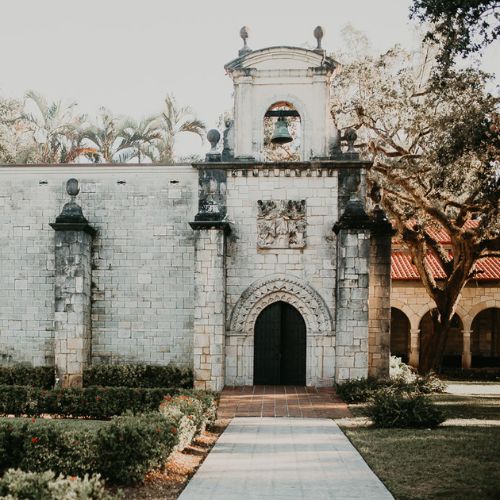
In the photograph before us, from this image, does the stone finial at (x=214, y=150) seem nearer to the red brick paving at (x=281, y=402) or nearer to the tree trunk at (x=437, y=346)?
the red brick paving at (x=281, y=402)

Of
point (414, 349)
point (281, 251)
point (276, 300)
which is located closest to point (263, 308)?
point (276, 300)

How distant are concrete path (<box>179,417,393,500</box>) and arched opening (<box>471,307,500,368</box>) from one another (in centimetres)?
1926

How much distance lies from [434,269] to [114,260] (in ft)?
48.6

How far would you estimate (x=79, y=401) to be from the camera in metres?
16.4

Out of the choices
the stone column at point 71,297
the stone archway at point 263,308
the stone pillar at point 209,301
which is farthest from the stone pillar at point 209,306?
the stone column at point 71,297

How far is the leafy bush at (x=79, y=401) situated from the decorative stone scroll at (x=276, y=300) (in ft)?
13.1

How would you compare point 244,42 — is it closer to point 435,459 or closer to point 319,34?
point 319,34

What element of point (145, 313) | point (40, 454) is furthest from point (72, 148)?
point (40, 454)

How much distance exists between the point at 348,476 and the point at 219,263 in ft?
31.4

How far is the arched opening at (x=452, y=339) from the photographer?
A: 102ft

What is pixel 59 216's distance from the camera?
20.1 m

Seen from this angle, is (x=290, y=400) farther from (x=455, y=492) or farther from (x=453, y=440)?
(x=455, y=492)

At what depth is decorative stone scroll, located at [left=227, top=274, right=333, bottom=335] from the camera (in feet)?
64.9

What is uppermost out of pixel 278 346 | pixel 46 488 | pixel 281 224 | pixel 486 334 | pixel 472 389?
pixel 281 224
